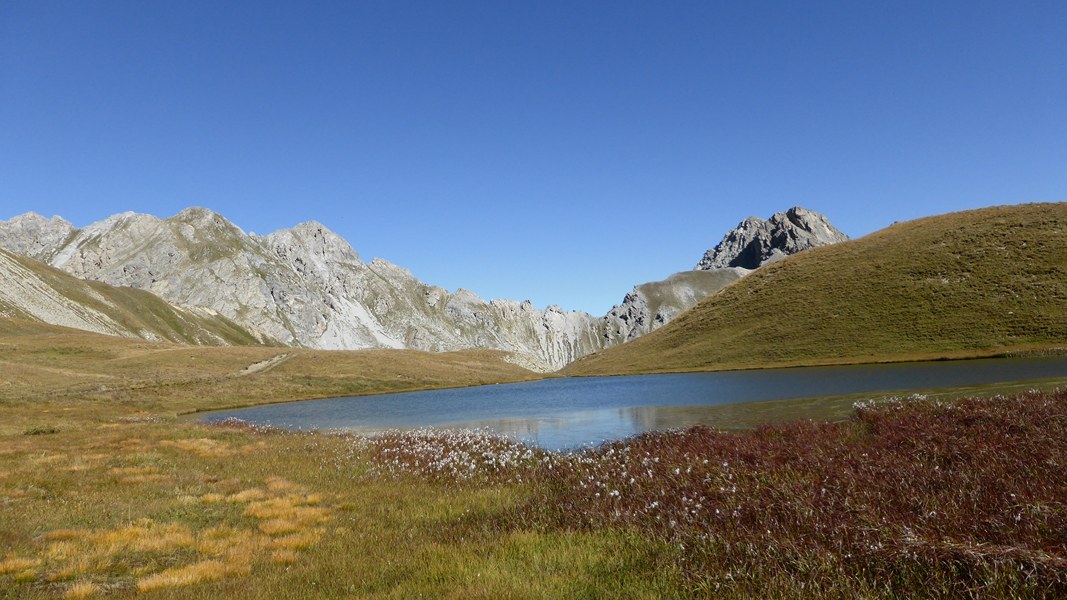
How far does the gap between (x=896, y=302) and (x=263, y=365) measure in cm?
11234

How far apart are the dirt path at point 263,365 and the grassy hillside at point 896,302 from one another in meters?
66.6

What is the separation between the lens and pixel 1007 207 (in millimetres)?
111000

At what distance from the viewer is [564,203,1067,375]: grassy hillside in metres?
77.8

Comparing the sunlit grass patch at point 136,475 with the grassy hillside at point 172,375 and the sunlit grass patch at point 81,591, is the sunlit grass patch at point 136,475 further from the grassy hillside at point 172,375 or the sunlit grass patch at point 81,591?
the grassy hillside at point 172,375

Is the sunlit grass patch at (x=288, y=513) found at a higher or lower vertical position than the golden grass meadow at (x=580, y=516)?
lower

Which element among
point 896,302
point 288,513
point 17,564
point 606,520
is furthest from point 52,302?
point 896,302

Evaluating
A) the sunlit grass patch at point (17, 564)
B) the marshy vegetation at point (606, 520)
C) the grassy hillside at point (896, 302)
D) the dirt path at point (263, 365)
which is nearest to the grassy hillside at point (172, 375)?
the dirt path at point (263, 365)

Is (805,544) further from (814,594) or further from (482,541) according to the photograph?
(482,541)

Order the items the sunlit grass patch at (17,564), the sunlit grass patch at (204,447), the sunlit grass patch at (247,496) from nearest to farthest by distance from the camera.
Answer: the sunlit grass patch at (17,564), the sunlit grass patch at (247,496), the sunlit grass patch at (204,447)

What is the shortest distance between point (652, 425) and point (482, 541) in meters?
23.2

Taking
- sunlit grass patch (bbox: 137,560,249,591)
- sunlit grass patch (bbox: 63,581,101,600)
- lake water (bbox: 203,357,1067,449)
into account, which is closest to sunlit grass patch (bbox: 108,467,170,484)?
sunlit grass patch (bbox: 63,581,101,600)

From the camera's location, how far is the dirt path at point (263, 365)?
9562 cm

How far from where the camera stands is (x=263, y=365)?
103 m

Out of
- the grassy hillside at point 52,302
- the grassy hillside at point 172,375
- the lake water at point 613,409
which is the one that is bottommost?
the lake water at point 613,409
